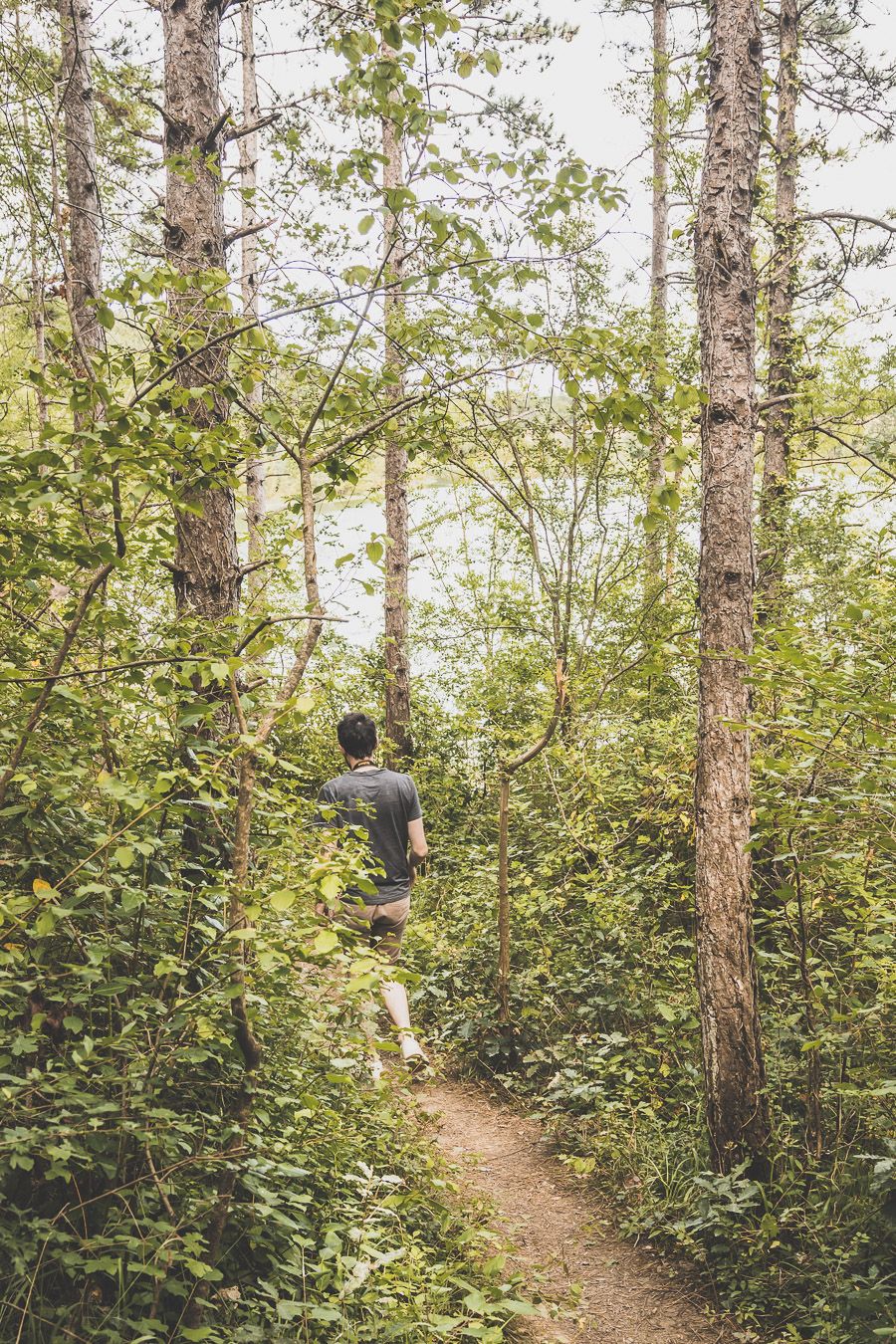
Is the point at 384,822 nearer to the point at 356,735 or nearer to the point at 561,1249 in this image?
the point at 356,735

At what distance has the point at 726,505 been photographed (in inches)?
185

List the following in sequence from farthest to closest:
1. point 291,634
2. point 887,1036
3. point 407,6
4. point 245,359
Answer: point 291,634
point 887,1036
point 245,359
point 407,6

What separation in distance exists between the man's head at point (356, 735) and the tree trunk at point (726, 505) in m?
1.99

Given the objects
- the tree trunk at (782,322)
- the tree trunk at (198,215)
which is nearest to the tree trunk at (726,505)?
the tree trunk at (198,215)

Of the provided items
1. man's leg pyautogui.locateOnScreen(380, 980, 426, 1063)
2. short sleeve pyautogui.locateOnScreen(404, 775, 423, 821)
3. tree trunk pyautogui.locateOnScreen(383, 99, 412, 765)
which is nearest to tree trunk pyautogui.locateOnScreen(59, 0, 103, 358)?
tree trunk pyautogui.locateOnScreen(383, 99, 412, 765)

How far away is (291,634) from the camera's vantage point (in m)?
14.2

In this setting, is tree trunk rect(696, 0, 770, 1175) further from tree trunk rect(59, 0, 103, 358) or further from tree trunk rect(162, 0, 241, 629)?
tree trunk rect(59, 0, 103, 358)

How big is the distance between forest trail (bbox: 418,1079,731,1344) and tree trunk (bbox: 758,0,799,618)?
571cm

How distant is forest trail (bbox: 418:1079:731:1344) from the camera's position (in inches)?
155

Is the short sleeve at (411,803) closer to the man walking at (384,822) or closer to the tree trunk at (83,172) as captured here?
the man walking at (384,822)

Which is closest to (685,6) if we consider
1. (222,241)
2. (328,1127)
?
(222,241)

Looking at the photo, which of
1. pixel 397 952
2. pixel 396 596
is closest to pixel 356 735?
pixel 397 952

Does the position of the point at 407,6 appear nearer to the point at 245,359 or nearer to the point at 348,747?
the point at 245,359

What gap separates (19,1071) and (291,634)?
461 inches
